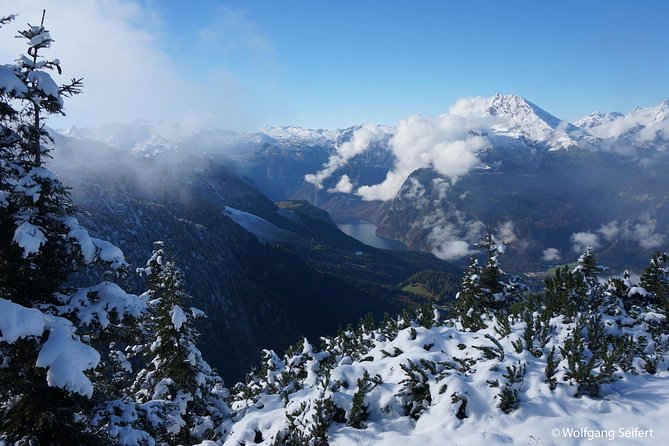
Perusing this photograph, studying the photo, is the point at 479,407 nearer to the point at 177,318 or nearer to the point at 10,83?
the point at 10,83

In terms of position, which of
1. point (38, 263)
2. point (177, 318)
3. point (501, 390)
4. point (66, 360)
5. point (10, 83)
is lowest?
point (501, 390)

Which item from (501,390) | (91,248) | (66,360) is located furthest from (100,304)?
(501,390)

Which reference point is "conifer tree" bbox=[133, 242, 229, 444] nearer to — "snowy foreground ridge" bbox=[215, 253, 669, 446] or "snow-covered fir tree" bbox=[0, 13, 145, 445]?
"snowy foreground ridge" bbox=[215, 253, 669, 446]

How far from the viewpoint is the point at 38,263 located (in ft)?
33.1

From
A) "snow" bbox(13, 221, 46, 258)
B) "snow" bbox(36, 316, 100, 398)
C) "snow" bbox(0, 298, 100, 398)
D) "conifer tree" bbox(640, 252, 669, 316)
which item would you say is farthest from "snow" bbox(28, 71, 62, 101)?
"conifer tree" bbox(640, 252, 669, 316)

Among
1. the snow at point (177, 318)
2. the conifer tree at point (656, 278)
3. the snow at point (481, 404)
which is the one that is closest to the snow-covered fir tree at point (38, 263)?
the snow at point (481, 404)

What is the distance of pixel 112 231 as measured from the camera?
18088cm

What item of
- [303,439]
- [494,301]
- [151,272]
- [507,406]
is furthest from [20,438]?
[494,301]

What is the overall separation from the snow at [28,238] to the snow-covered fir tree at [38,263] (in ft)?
0.06

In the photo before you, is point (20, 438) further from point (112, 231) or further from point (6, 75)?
point (112, 231)

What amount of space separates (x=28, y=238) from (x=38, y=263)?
1.94 meters

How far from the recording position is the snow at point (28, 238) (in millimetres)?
8492

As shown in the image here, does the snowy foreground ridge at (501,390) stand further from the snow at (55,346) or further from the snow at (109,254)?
the snow at (109,254)

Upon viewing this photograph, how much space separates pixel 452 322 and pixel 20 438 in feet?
53.7
